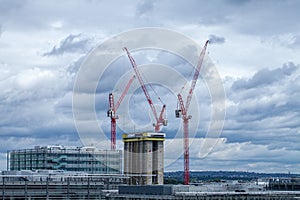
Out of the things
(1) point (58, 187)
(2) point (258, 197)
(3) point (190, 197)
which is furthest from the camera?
(1) point (58, 187)

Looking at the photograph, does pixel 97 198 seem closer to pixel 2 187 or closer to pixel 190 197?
pixel 2 187

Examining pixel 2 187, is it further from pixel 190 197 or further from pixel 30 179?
pixel 190 197

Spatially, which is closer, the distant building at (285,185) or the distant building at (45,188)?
the distant building at (285,185)

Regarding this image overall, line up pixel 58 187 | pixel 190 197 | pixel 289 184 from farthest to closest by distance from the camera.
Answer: pixel 58 187 → pixel 289 184 → pixel 190 197

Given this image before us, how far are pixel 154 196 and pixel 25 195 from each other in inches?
2770

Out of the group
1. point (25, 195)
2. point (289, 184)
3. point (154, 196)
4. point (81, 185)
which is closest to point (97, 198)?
point (81, 185)

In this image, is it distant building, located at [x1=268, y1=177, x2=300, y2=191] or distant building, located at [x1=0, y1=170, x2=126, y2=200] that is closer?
distant building, located at [x1=268, y1=177, x2=300, y2=191]

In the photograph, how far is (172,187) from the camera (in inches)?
4855

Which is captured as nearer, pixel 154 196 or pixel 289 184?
pixel 154 196

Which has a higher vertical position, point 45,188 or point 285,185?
point 285,185

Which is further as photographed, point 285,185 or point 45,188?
point 45,188

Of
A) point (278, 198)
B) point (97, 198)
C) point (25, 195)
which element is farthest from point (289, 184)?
point (25, 195)

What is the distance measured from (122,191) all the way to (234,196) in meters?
23.7

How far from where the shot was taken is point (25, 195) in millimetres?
183250
